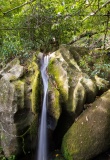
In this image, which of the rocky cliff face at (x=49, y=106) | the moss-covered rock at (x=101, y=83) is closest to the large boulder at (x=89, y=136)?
the rocky cliff face at (x=49, y=106)

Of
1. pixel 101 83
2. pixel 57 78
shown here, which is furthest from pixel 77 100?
A: pixel 101 83

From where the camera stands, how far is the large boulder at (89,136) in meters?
3.98

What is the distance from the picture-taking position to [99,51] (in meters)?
5.68

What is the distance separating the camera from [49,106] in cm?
438

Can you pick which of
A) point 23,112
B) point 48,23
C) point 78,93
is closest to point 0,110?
point 23,112

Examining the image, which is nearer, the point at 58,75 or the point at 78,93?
the point at 78,93

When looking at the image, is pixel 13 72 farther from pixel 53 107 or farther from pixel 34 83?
pixel 53 107

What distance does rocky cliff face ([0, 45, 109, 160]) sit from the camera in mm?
4141

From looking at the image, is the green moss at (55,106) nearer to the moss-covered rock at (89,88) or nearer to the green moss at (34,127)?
the green moss at (34,127)

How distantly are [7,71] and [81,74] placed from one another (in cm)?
197

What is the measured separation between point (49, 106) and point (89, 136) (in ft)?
3.74

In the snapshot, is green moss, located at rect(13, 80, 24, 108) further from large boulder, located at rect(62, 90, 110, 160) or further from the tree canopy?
the tree canopy

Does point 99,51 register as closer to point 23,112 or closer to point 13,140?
point 23,112

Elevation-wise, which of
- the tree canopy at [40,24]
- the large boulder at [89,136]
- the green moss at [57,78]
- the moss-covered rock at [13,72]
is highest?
the tree canopy at [40,24]
